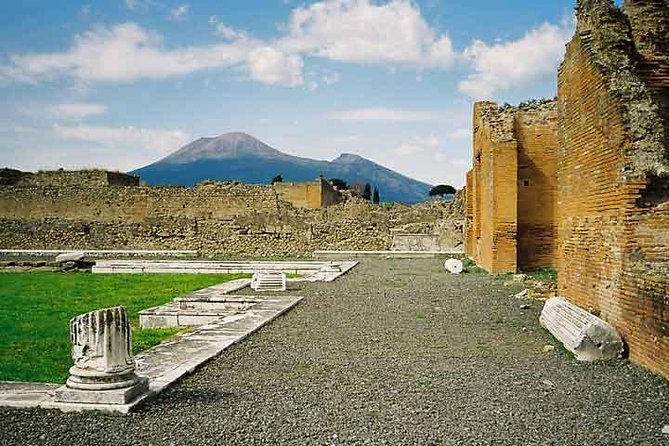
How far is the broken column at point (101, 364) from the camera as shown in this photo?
5188 mm

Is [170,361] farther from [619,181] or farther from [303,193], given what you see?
[303,193]

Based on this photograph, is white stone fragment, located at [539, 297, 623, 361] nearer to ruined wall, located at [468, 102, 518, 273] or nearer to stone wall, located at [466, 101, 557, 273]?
ruined wall, located at [468, 102, 518, 273]

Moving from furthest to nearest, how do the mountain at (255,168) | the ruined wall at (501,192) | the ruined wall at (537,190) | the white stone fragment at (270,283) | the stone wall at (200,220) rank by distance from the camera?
1. the mountain at (255,168)
2. the stone wall at (200,220)
3. the ruined wall at (537,190)
4. the ruined wall at (501,192)
5. the white stone fragment at (270,283)

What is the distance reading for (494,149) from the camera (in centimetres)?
1708

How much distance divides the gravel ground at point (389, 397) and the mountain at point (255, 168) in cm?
11172

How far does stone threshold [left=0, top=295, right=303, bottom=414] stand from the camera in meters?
5.20

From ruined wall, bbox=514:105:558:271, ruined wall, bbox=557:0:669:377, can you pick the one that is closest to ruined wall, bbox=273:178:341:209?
ruined wall, bbox=514:105:558:271

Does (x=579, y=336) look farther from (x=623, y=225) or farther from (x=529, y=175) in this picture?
(x=529, y=175)

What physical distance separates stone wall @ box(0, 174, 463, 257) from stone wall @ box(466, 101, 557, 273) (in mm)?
9471

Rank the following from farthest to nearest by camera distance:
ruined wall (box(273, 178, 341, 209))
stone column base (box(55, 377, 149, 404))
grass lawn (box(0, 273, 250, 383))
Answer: ruined wall (box(273, 178, 341, 209))
grass lawn (box(0, 273, 250, 383))
stone column base (box(55, 377, 149, 404))

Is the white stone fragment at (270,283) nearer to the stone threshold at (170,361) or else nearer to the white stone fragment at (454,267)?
the stone threshold at (170,361)

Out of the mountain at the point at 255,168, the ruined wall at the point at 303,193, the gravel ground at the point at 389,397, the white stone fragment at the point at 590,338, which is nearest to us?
the gravel ground at the point at 389,397

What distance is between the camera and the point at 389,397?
18.6 feet

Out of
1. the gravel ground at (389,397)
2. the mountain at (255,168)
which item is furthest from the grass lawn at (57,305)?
the mountain at (255,168)
